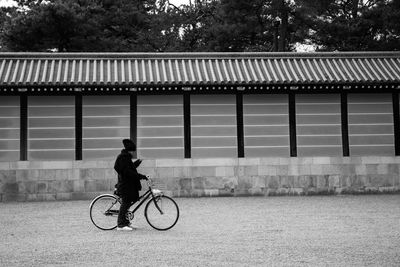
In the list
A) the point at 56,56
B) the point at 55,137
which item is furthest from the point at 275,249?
the point at 56,56

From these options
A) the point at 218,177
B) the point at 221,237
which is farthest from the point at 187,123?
the point at 221,237

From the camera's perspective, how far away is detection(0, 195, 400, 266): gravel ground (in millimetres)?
7320

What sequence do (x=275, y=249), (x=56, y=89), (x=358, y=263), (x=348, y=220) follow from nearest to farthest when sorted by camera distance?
(x=358, y=263), (x=275, y=249), (x=348, y=220), (x=56, y=89)

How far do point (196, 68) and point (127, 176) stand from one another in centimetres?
771

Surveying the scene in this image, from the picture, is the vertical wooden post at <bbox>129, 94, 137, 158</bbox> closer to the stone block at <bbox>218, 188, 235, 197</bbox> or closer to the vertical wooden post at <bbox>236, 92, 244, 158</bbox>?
the stone block at <bbox>218, 188, 235, 197</bbox>

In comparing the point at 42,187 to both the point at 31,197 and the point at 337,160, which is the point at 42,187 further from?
the point at 337,160

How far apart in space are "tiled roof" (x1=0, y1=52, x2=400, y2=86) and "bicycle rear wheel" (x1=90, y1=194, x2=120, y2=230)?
19.8 feet

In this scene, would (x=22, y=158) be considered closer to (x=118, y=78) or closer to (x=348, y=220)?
(x=118, y=78)

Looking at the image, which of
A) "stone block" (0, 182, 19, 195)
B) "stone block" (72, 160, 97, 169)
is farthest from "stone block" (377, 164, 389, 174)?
"stone block" (0, 182, 19, 195)

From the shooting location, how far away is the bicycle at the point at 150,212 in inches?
399

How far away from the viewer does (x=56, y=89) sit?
15.9 meters

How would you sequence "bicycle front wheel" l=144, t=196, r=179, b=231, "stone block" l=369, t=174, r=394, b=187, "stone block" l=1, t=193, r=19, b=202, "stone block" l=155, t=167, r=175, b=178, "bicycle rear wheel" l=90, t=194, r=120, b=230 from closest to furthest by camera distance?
"bicycle front wheel" l=144, t=196, r=179, b=231
"bicycle rear wheel" l=90, t=194, r=120, b=230
"stone block" l=1, t=193, r=19, b=202
"stone block" l=155, t=167, r=175, b=178
"stone block" l=369, t=174, r=394, b=187

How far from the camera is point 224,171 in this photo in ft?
54.2

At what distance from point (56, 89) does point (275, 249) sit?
397 inches
